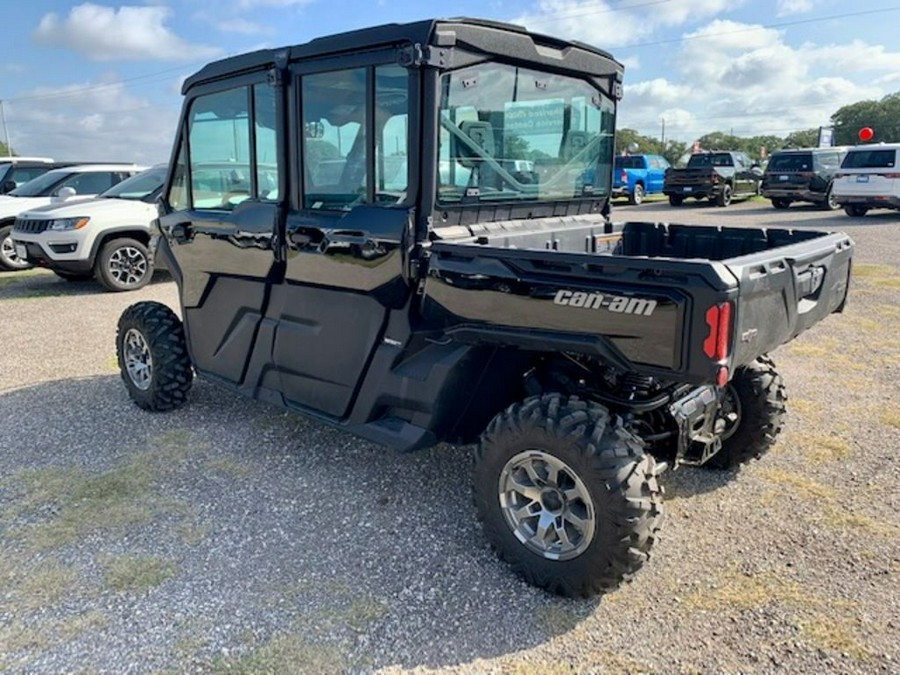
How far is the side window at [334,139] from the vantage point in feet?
11.4

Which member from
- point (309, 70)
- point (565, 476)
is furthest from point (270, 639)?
point (309, 70)

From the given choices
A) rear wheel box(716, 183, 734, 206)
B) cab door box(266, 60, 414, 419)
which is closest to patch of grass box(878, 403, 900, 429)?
cab door box(266, 60, 414, 419)

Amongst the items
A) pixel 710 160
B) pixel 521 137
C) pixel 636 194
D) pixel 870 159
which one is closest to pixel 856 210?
pixel 870 159

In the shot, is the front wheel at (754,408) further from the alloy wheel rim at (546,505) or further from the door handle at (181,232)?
the door handle at (181,232)

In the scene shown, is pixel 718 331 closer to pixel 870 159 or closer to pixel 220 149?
pixel 220 149

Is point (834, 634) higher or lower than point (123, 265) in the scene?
lower

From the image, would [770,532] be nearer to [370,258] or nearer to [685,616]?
[685,616]

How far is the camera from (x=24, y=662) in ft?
8.54

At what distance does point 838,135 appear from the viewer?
5719cm

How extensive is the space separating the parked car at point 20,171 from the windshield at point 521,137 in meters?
11.8

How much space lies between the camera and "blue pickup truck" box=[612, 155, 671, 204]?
23.0 metres

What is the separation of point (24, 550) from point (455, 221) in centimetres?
257

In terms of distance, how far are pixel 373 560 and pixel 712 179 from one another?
800 inches

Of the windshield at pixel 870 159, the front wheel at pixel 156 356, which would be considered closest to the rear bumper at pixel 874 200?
the windshield at pixel 870 159
